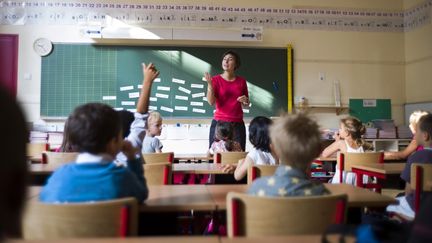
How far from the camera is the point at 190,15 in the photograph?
612cm

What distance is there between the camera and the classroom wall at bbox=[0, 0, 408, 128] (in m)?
6.30

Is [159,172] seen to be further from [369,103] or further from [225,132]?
[369,103]

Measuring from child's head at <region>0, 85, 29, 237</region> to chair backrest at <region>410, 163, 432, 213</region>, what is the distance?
2.16m

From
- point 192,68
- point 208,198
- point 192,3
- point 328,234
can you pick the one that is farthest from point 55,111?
point 328,234

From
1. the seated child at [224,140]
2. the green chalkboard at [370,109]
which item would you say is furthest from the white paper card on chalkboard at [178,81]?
the green chalkboard at [370,109]

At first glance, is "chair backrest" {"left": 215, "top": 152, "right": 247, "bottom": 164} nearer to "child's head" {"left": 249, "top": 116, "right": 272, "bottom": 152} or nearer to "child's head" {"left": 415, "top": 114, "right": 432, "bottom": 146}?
"child's head" {"left": 249, "top": 116, "right": 272, "bottom": 152}

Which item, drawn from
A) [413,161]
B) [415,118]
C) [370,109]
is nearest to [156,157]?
[413,161]

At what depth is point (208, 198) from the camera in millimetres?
1558

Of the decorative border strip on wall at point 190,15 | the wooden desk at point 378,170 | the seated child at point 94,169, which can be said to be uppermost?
the decorative border strip on wall at point 190,15

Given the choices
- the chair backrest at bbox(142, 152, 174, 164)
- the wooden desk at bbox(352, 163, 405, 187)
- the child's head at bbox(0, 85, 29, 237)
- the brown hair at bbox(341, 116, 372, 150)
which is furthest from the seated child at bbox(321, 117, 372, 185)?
the child's head at bbox(0, 85, 29, 237)

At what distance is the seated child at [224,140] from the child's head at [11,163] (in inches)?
131

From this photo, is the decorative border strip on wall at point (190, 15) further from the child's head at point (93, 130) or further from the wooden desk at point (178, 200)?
the child's head at point (93, 130)

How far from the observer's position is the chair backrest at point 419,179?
216 cm

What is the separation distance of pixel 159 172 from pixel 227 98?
1962 millimetres
